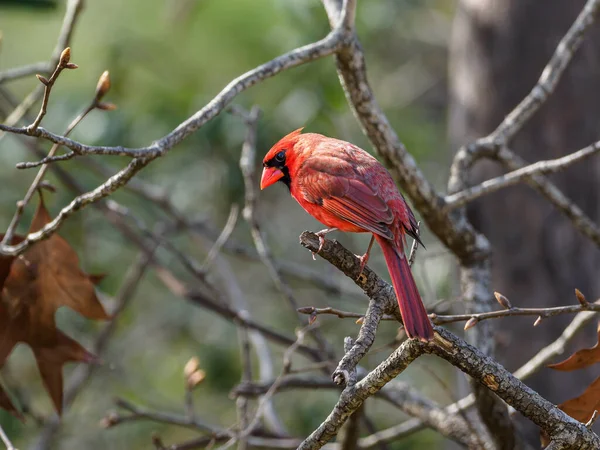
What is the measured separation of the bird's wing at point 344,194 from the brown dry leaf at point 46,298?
2.69 feet

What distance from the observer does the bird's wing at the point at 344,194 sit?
2.72 m

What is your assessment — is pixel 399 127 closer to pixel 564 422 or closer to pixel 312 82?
pixel 312 82

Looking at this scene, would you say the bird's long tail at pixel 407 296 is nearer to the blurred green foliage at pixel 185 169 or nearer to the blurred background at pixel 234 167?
the blurred background at pixel 234 167

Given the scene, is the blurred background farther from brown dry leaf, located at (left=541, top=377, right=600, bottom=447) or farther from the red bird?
brown dry leaf, located at (left=541, top=377, right=600, bottom=447)

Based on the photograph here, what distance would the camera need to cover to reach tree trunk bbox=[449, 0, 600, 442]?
4219 mm

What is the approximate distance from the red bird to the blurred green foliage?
1721mm

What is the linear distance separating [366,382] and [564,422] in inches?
20.3

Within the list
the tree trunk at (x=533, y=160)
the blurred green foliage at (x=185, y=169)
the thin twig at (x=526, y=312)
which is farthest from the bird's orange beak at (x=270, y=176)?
the blurred green foliage at (x=185, y=169)

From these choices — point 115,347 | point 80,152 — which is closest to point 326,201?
point 80,152

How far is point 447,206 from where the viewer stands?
9.90 feet

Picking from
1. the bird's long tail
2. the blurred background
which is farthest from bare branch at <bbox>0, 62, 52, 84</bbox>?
the bird's long tail

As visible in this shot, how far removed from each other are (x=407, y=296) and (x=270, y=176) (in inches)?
44.1

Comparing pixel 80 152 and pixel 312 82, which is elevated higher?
pixel 312 82

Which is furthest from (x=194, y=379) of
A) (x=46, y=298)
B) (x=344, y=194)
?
(x=344, y=194)
